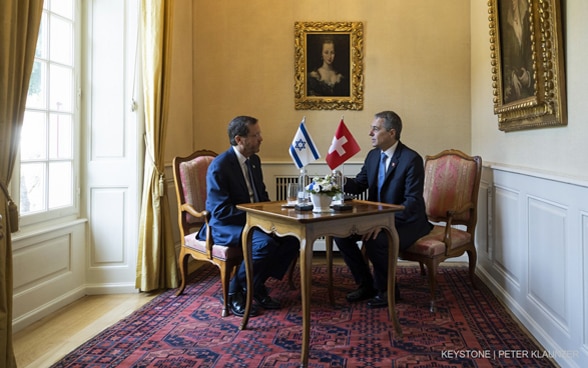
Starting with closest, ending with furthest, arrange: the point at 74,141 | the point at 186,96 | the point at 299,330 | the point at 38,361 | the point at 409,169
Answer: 1. the point at 38,361
2. the point at 299,330
3. the point at 409,169
4. the point at 74,141
5. the point at 186,96

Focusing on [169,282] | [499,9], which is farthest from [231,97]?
[499,9]

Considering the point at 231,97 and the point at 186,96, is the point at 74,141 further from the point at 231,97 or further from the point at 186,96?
the point at 231,97

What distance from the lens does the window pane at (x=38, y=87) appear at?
3.14 meters

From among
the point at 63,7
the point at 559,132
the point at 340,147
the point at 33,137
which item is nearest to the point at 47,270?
the point at 33,137

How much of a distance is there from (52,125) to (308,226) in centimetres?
230

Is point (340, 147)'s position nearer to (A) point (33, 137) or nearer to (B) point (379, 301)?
(B) point (379, 301)

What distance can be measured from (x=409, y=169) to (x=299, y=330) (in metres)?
1.49

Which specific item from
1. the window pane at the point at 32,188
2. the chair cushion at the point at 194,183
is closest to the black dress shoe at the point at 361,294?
the chair cushion at the point at 194,183

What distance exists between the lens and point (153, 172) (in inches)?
148

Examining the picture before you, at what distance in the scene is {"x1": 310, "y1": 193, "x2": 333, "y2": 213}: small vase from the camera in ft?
8.58

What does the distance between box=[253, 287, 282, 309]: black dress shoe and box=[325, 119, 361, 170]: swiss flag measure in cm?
116

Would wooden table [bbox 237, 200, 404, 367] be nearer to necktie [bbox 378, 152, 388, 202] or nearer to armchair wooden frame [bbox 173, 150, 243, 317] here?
armchair wooden frame [bbox 173, 150, 243, 317]

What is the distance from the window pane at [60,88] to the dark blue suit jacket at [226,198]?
4.47ft

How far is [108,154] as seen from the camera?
3.71 m
